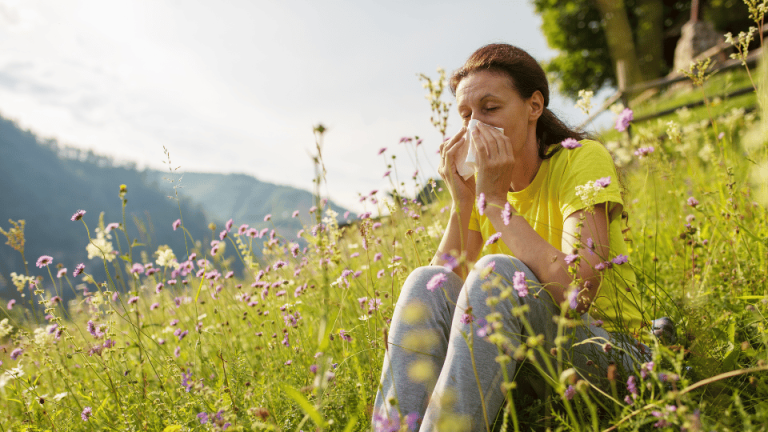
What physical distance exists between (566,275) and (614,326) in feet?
0.65

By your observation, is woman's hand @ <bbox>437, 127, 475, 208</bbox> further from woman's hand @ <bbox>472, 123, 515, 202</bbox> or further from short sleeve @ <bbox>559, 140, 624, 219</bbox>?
short sleeve @ <bbox>559, 140, 624, 219</bbox>

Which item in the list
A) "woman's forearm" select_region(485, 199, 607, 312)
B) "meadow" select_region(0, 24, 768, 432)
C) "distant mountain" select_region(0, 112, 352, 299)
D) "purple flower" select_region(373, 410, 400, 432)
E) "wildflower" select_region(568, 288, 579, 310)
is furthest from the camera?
"distant mountain" select_region(0, 112, 352, 299)

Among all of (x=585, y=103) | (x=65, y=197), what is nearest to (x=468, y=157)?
(x=585, y=103)

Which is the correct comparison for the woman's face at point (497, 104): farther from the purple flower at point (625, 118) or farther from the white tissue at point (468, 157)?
the purple flower at point (625, 118)

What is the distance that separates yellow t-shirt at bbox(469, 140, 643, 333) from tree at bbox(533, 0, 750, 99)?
61.0 feet

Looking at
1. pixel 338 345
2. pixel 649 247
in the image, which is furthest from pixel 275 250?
pixel 649 247

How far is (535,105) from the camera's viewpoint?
1861 millimetres

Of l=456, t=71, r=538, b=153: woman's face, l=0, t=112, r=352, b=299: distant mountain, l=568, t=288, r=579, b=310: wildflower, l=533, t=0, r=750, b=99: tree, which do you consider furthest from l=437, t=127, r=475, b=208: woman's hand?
l=0, t=112, r=352, b=299: distant mountain

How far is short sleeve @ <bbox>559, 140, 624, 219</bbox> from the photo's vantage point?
1.43 metres

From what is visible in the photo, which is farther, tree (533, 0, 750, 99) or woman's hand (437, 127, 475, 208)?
tree (533, 0, 750, 99)

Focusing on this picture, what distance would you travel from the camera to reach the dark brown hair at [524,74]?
1775mm

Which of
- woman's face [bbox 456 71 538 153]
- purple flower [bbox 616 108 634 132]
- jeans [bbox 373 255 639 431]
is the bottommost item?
jeans [bbox 373 255 639 431]

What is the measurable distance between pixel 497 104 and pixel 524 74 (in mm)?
214

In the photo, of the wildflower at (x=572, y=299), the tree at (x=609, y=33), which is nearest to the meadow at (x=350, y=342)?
the wildflower at (x=572, y=299)
